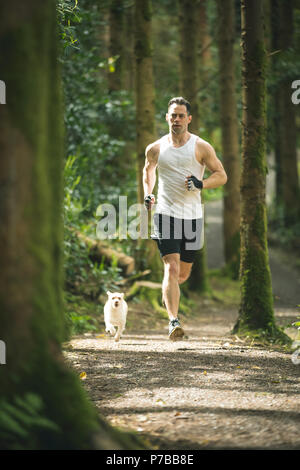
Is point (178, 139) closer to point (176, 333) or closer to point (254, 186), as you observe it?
point (254, 186)

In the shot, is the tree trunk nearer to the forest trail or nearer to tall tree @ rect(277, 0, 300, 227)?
tall tree @ rect(277, 0, 300, 227)

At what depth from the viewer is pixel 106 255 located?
1126cm

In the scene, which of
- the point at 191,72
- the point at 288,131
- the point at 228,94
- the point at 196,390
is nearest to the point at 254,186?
the point at 196,390

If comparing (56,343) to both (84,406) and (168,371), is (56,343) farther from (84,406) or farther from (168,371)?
(168,371)

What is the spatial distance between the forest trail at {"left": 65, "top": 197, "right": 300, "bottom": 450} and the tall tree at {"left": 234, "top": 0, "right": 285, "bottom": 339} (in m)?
0.55

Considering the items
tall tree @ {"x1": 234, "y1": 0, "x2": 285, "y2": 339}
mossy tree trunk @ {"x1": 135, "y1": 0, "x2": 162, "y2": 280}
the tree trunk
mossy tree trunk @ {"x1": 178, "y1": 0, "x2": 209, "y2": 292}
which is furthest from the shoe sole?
the tree trunk

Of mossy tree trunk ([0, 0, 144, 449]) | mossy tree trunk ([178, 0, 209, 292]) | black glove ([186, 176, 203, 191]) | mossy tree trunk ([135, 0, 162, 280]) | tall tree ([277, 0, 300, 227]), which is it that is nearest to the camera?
mossy tree trunk ([0, 0, 144, 449])

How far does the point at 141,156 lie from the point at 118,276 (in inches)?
102

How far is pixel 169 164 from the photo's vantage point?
22.8ft

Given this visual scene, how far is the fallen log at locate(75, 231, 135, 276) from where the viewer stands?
1083 cm

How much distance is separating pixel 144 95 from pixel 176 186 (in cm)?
550

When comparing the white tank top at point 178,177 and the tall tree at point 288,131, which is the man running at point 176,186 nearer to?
the white tank top at point 178,177

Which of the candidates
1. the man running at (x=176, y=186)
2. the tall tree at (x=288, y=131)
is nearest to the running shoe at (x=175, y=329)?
the man running at (x=176, y=186)

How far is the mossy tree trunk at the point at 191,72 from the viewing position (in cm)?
1438
